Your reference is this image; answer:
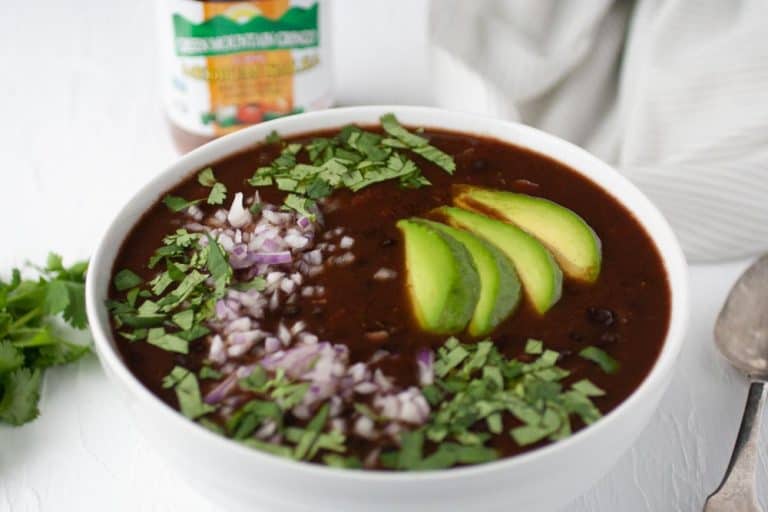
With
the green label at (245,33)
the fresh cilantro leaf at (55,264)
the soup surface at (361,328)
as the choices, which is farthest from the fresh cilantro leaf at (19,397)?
the green label at (245,33)

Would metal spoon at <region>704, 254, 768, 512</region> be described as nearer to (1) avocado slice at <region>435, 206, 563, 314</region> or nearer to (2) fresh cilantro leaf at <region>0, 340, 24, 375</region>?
(1) avocado slice at <region>435, 206, 563, 314</region>

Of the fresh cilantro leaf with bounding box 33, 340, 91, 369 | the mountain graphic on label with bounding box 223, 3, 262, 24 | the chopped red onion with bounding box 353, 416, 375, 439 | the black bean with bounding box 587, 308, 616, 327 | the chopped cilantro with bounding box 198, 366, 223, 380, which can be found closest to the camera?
the chopped red onion with bounding box 353, 416, 375, 439

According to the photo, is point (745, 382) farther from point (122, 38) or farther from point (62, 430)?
point (122, 38)

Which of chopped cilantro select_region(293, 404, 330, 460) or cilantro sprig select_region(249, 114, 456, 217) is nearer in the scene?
chopped cilantro select_region(293, 404, 330, 460)

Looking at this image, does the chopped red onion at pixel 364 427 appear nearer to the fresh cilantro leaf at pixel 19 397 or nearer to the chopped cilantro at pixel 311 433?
the chopped cilantro at pixel 311 433

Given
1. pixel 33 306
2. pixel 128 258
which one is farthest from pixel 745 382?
pixel 33 306

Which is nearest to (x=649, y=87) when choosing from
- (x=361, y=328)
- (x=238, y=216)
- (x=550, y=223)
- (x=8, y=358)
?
(x=550, y=223)

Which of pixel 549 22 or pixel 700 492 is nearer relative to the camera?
pixel 700 492

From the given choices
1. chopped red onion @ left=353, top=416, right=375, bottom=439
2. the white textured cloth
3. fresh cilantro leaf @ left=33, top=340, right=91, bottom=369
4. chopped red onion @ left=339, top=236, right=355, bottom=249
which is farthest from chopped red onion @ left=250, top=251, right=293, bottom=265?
the white textured cloth
